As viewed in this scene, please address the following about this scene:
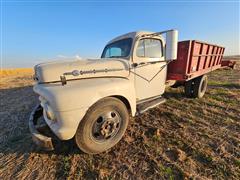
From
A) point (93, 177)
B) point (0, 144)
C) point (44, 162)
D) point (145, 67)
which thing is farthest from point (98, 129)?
point (0, 144)

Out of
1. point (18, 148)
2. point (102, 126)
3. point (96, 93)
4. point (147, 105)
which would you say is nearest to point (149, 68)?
point (147, 105)

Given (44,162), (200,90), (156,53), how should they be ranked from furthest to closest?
(200,90)
(156,53)
(44,162)

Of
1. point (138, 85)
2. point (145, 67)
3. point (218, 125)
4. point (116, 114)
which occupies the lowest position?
point (218, 125)

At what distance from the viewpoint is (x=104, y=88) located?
2.48m

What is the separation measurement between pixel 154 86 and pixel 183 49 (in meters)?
1.47

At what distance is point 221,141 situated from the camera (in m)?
2.85

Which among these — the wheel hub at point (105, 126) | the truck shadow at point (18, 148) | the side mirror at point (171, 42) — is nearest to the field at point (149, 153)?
the truck shadow at point (18, 148)

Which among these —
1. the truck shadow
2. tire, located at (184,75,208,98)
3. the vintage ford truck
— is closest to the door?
the vintage ford truck

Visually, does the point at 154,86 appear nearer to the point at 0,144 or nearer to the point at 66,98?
the point at 66,98

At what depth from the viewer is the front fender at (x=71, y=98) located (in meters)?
2.12

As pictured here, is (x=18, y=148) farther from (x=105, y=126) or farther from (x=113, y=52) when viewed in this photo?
(x=113, y=52)

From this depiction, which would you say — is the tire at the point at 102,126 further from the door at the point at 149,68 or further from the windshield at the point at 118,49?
the windshield at the point at 118,49

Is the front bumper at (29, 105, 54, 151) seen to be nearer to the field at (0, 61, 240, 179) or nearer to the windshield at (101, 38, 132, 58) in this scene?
the field at (0, 61, 240, 179)

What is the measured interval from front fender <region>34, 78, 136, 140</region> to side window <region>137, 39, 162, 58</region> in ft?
4.50
